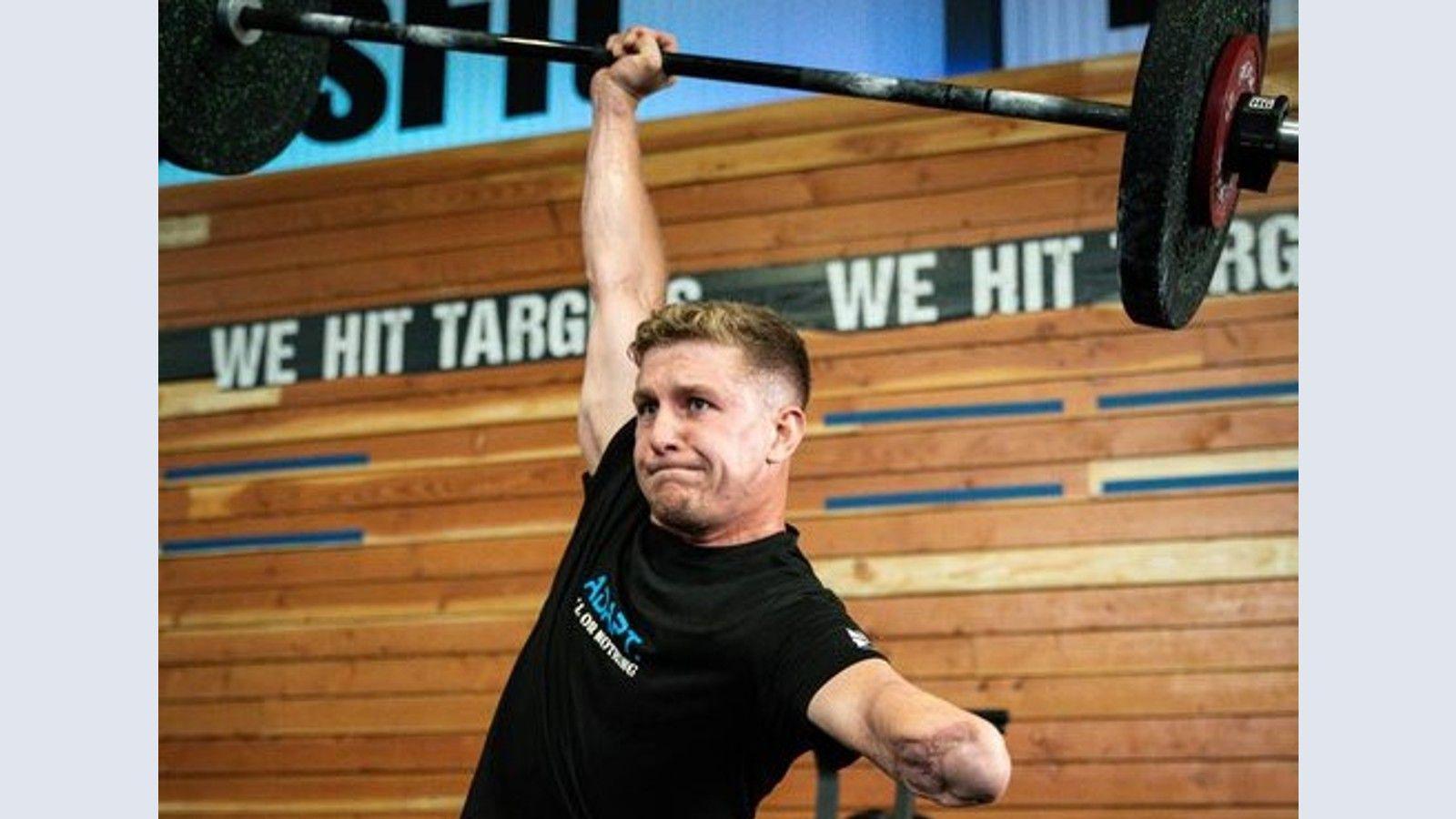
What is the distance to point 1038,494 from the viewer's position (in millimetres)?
4770

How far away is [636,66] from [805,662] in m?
1.15

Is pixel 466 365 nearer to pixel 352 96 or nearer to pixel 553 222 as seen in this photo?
pixel 553 222

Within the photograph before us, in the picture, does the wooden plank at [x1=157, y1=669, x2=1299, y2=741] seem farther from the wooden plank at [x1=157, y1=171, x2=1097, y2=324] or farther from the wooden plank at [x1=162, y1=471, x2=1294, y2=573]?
the wooden plank at [x1=157, y1=171, x2=1097, y2=324]

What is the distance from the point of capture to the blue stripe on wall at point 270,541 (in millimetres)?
5473

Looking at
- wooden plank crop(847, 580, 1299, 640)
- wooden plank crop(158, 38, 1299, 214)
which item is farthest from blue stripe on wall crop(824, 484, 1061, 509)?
wooden plank crop(158, 38, 1299, 214)

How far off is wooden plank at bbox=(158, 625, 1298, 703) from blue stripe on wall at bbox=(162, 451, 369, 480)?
625 mm

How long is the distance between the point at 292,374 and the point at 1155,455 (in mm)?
2766

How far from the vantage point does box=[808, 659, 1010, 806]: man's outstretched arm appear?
1703mm

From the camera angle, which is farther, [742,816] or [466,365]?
[466,365]

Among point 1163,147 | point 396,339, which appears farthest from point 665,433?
point 396,339

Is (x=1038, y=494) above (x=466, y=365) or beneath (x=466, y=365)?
beneath

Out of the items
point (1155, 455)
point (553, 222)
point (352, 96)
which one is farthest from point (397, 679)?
point (1155, 455)

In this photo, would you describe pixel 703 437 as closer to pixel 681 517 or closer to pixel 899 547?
pixel 681 517

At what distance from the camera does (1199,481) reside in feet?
15.2
